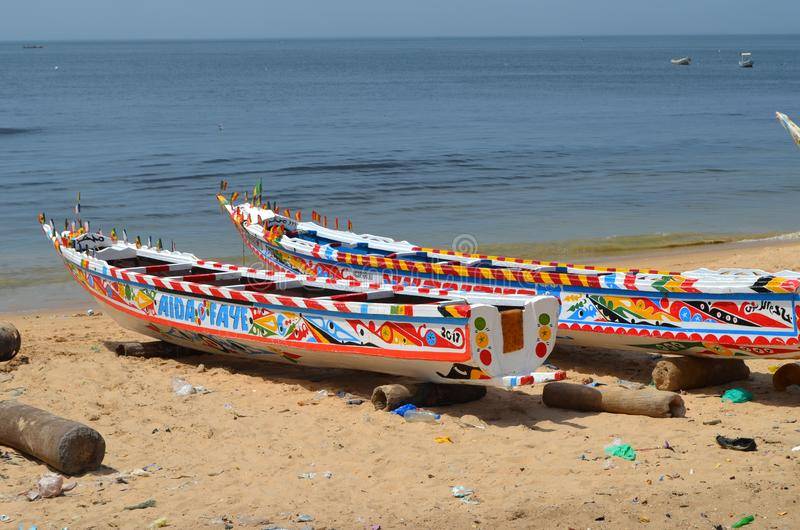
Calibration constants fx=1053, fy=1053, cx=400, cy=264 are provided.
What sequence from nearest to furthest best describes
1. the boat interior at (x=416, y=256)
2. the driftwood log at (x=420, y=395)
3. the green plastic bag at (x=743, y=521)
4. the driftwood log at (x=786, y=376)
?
the green plastic bag at (x=743, y=521)
the driftwood log at (x=420, y=395)
the driftwood log at (x=786, y=376)
the boat interior at (x=416, y=256)

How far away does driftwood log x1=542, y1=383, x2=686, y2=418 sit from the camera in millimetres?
8578

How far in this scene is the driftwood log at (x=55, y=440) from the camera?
7422mm

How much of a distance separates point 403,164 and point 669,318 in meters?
22.1

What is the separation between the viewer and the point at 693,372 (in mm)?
9547

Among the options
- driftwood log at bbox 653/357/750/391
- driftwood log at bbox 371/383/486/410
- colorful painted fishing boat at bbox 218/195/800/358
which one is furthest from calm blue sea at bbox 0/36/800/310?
driftwood log at bbox 653/357/750/391

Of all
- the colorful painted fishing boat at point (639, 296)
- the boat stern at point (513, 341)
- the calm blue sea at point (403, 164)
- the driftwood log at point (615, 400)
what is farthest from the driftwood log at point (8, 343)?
the driftwood log at point (615, 400)

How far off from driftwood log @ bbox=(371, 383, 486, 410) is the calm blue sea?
8088mm

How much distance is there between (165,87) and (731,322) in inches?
2772

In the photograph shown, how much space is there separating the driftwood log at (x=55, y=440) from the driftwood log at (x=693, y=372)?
496cm

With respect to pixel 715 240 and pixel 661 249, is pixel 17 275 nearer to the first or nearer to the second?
pixel 661 249

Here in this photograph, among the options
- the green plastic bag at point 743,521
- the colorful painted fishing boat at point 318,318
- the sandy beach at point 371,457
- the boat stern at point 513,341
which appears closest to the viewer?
the green plastic bag at point 743,521

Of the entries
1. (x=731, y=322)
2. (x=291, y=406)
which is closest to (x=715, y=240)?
(x=731, y=322)

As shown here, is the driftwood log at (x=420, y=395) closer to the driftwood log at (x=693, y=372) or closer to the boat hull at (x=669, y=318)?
the boat hull at (x=669, y=318)

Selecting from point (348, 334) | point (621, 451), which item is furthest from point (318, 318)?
point (621, 451)
